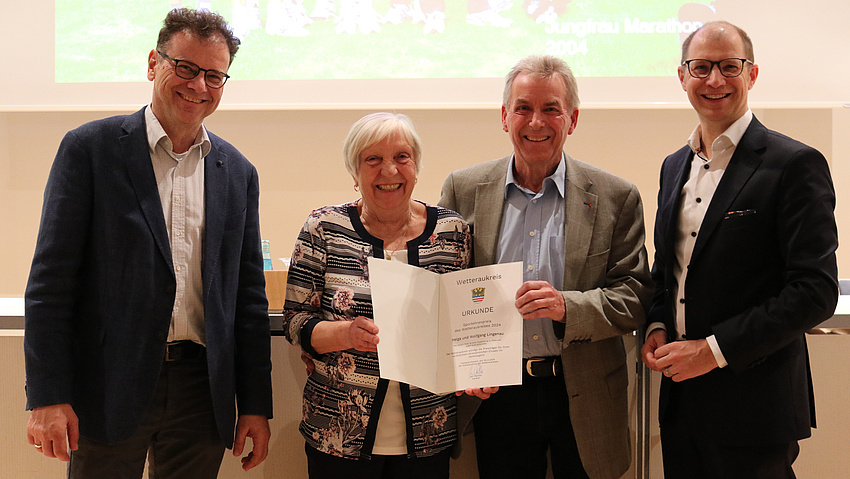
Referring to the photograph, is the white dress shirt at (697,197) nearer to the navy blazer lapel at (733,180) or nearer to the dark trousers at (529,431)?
the navy blazer lapel at (733,180)

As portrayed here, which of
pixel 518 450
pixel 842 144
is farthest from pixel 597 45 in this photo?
pixel 518 450

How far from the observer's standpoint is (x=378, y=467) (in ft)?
6.10

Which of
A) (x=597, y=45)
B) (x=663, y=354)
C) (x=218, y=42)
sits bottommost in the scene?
(x=663, y=354)

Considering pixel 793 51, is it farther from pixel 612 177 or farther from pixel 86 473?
pixel 86 473

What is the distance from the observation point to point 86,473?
5.93ft

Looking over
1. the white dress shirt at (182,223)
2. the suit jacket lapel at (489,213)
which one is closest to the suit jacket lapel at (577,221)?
the suit jacket lapel at (489,213)

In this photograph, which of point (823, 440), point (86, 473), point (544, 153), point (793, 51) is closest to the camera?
point (86, 473)

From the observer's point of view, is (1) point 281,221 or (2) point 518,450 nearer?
(2) point 518,450

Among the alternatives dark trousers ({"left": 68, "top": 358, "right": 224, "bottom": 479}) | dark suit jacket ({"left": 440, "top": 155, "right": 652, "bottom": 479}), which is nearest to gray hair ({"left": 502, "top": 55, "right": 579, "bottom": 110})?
dark suit jacket ({"left": 440, "top": 155, "right": 652, "bottom": 479})

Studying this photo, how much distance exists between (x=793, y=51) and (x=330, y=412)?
4610 mm

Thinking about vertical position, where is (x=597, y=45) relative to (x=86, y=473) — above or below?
above

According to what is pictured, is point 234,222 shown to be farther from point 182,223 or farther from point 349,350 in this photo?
point 349,350

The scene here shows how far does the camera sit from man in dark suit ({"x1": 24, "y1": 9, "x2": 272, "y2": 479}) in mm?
1735
